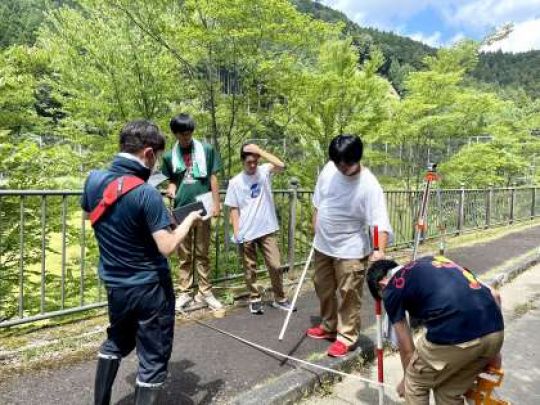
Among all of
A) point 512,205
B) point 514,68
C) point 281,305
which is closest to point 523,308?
point 281,305

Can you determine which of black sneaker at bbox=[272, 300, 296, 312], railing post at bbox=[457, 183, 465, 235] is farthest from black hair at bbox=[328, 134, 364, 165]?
railing post at bbox=[457, 183, 465, 235]

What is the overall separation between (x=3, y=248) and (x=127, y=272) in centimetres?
343

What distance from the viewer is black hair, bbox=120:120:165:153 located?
2639 millimetres

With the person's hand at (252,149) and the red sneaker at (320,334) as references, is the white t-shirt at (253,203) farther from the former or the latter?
the red sneaker at (320,334)

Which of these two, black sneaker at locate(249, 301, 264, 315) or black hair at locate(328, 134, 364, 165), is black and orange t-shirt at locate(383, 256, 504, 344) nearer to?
black hair at locate(328, 134, 364, 165)

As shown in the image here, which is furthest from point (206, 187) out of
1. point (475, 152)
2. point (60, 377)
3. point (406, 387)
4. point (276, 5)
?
point (475, 152)

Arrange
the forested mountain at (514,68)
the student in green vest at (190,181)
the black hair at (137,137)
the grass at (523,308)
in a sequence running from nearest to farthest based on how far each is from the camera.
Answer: the black hair at (137,137), the student in green vest at (190,181), the grass at (523,308), the forested mountain at (514,68)

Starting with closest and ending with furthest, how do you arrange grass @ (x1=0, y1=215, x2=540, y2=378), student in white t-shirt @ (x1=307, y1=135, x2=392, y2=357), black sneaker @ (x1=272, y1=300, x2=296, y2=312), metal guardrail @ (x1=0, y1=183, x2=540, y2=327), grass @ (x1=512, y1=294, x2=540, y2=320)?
grass @ (x1=0, y1=215, x2=540, y2=378) → student in white t-shirt @ (x1=307, y1=135, x2=392, y2=357) → metal guardrail @ (x1=0, y1=183, x2=540, y2=327) → black sneaker @ (x1=272, y1=300, x2=296, y2=312) → grass @ (x1=512, y1=294, x2=540, y2=320)

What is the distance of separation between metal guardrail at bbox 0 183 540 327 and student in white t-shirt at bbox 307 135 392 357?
2066 mm

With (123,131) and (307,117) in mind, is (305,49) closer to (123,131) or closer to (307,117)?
(307,117)

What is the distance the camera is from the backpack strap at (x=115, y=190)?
2.55m

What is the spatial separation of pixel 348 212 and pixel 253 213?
133 cm

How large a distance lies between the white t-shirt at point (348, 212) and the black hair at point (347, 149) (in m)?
0.25

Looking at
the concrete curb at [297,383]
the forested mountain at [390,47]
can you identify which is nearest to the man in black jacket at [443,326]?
the concrete curb at [297,383]
